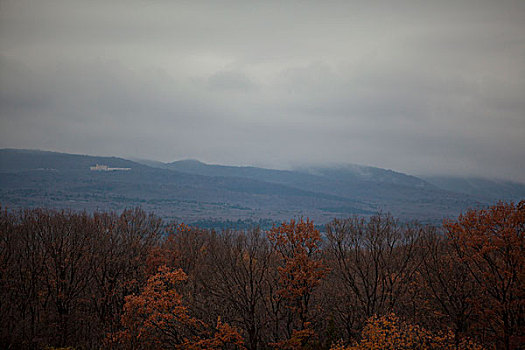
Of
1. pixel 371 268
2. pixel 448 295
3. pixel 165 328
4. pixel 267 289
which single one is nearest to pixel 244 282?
pixel 267 289

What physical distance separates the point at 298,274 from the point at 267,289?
722cm

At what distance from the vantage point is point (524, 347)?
29.0m

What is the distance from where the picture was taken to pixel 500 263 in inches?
1380

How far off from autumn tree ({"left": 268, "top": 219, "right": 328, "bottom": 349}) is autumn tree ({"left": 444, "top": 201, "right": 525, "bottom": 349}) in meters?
13.4

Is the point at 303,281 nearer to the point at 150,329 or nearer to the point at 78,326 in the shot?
the point at 150,329

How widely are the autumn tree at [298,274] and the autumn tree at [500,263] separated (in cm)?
1344

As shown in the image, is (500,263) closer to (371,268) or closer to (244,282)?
(371,268)

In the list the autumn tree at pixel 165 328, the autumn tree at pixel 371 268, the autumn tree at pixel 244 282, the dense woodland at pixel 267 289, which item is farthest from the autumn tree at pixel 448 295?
the autumn tree at pixel 165 328

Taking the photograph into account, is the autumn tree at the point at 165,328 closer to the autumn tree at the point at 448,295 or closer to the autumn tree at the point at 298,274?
the autumn tree at the point at 298,274

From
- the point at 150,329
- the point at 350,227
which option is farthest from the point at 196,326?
the point at 350,227

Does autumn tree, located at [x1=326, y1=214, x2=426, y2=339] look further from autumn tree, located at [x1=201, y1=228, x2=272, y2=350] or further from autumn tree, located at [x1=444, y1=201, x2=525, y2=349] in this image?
autumn tree, located at [x1=201, y1=228, x2=272, y2=350]

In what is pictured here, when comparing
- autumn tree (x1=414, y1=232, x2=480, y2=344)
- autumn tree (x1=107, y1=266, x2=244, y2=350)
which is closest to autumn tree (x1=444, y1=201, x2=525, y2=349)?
autumn tree (x1=414, y1=232, x2=480, y2=344)

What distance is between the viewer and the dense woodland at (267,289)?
33.2 m

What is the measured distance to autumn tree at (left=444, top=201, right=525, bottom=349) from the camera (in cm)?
3103
